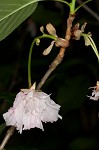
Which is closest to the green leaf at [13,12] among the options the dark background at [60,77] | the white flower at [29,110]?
the white flower at [29,110]

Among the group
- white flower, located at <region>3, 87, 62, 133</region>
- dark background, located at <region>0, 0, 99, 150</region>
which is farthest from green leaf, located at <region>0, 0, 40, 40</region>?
dark background, located at <region>0, 0, 99, 150</region>

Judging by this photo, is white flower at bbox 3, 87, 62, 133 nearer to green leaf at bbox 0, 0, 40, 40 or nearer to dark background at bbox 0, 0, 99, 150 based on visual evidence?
green leaf at bbox 0, 0, 40, 40

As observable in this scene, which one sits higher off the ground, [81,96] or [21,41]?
[21,41]

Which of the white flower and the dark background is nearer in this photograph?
the white flower

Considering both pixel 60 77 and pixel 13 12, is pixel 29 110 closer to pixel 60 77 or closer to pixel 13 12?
pixel 13 12

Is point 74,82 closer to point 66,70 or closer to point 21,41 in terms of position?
point 66,70

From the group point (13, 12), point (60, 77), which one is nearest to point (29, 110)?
point (13, 12)

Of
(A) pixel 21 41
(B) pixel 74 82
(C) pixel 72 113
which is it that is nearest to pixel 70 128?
(C) pixel 72 113
